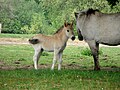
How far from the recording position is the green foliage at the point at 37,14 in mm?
37438

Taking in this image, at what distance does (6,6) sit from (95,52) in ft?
130

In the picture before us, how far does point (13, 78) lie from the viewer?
1034 cm

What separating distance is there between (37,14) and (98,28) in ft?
169

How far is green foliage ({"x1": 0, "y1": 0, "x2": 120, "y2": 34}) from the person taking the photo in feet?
123

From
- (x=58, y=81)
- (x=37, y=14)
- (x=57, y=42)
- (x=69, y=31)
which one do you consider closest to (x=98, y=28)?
(x=69, y=31)

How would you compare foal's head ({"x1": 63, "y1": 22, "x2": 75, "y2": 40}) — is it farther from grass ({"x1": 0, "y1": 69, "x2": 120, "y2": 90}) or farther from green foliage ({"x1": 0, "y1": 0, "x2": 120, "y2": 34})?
green foliage ({"x1": 0, "y1": 0, "x2": 120, "y2": 34})

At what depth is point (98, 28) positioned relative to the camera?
43.8 ft

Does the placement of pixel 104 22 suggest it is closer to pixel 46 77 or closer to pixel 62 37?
pixel 62 37

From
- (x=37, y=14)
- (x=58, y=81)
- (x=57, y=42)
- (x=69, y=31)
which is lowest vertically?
(x=37, y=14)

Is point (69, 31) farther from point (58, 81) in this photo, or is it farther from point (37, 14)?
point (37, 14)

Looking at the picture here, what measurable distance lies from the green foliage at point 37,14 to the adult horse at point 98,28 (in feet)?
68.8

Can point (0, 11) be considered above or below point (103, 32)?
below

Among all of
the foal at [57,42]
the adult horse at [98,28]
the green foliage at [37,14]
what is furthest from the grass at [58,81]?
the green foliage at [37,14]

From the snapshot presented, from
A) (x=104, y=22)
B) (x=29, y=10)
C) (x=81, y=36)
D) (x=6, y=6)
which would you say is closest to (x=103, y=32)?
(x=104, y=22)
